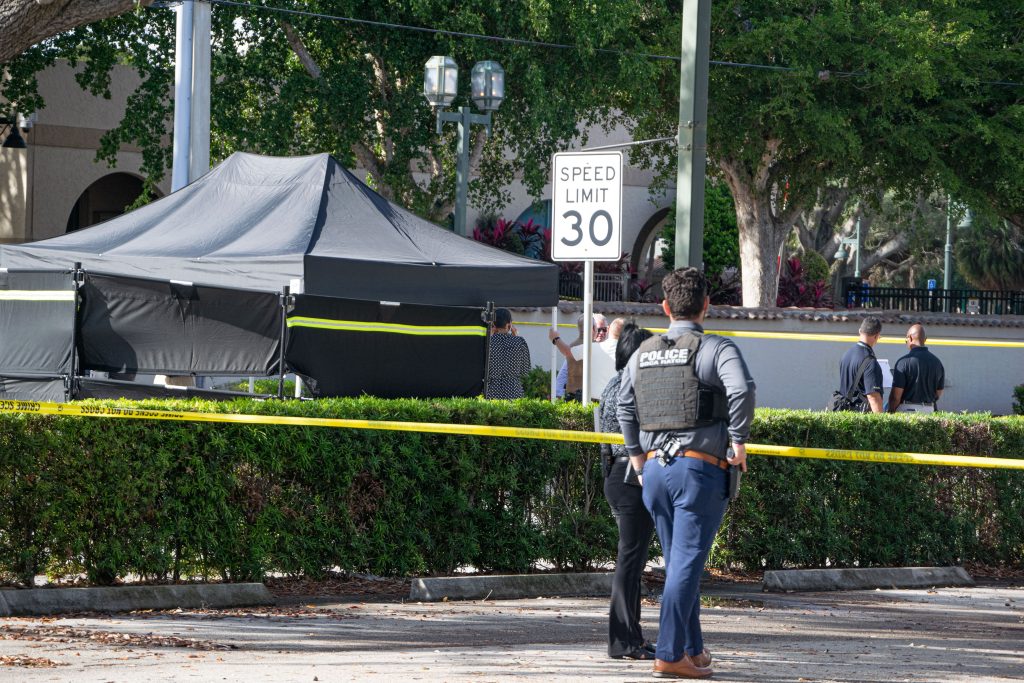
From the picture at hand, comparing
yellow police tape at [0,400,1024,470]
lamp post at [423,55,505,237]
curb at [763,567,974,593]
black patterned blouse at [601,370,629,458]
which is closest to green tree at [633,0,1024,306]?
lamp post at [423,55,505,237]

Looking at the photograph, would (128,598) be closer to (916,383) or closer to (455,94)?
(916,383)

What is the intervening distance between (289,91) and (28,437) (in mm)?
14743

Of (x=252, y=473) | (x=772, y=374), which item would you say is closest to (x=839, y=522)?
(x=252, y=473)

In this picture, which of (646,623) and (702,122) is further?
(702,122)

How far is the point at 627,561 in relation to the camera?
684 cm

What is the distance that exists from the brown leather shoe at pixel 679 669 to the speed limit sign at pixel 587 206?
11.6 ft

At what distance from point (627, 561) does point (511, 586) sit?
219cm

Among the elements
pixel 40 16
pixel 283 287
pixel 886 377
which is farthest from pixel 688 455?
pixel 886 377

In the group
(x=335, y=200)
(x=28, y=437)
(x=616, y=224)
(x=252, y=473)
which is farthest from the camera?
(x=335, y=200)

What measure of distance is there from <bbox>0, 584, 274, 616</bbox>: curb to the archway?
79.4ft

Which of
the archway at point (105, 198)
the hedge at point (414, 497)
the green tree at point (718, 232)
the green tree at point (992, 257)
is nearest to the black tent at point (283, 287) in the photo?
the hedge at point (414, 497)

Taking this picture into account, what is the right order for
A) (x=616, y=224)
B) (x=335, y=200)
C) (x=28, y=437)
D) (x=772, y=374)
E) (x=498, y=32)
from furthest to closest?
(x=772, y=374) → (x=498, y=32) → (x=335, y=200) → (x=616, y=224) → (x=28, y=437)

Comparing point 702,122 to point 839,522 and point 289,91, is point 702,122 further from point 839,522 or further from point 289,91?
point 289,91

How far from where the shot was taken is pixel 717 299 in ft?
109
